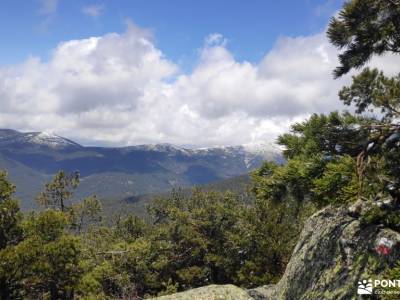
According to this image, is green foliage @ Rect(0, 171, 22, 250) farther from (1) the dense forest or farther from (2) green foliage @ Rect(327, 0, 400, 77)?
(2) green foliage @ Rect(327, 0, 400, 77)

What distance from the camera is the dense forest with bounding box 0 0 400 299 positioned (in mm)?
7395

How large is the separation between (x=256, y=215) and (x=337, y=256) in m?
39.0

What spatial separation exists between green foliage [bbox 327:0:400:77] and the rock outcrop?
3.43 meters

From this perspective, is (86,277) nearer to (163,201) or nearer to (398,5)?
(398,5)

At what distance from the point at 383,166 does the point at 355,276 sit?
2.12m

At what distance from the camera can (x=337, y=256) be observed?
7.64 meters

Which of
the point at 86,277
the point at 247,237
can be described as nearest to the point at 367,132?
the point at 86,277

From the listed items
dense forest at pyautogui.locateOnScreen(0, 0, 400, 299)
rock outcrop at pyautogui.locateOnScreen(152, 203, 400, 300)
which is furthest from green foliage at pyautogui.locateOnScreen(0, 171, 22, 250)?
rock outcrop at pyautogui.locateOnScreen(152, 203, 400, 300)

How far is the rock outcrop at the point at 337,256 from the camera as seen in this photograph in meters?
6.54

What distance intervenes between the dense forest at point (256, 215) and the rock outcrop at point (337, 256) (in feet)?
1.38

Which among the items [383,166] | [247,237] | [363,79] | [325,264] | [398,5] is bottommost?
[247,237]

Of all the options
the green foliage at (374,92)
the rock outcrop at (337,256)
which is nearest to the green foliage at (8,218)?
the rock outcrop at (337,256)

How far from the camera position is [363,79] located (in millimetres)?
8938
